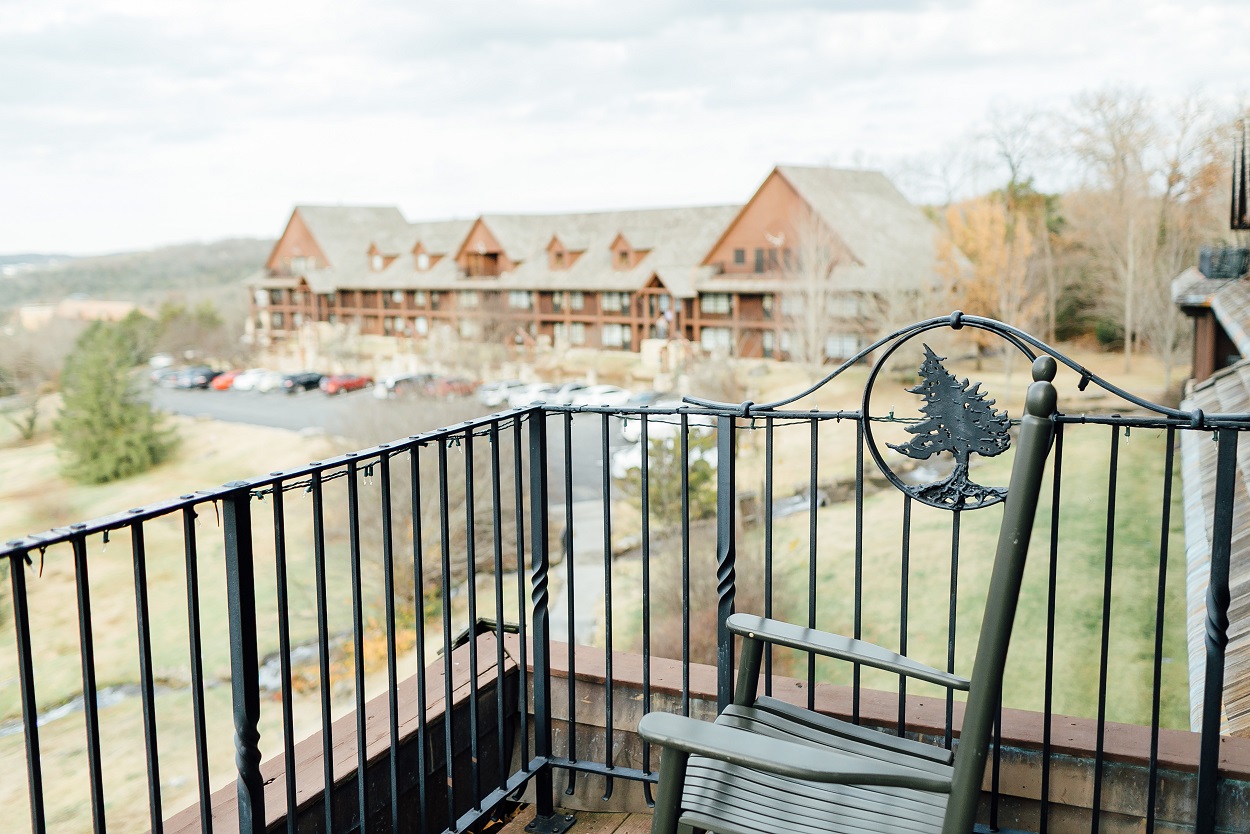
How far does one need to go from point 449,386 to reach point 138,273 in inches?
1238

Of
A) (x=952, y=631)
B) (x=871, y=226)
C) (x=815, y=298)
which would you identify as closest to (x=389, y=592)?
(x=952, y=631)

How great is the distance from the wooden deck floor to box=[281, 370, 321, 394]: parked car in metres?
38.2

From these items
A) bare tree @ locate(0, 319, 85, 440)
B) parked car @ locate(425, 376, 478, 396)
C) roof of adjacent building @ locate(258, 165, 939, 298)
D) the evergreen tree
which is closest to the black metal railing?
parked car @ locate(425, 376, 478, 396)

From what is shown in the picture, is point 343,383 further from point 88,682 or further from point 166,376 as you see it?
point 88,682

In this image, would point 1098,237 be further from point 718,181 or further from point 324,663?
point 718,181

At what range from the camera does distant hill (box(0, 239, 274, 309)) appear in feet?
158

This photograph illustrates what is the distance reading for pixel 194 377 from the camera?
4222 cm

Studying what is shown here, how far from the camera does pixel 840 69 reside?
6291cm

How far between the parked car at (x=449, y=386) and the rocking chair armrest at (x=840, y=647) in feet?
94.3

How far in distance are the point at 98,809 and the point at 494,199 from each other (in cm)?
6826

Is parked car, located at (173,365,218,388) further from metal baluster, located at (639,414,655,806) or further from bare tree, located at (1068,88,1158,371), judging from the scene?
metal baluster, located at (639,414,655,806)

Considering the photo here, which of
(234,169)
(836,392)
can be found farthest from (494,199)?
(836,392)

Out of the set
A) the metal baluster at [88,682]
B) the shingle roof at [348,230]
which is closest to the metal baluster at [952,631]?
the metal baluster at [88,682]

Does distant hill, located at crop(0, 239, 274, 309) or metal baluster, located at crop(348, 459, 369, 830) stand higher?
distant hill, located at crop(0, 239, 274, 309)
